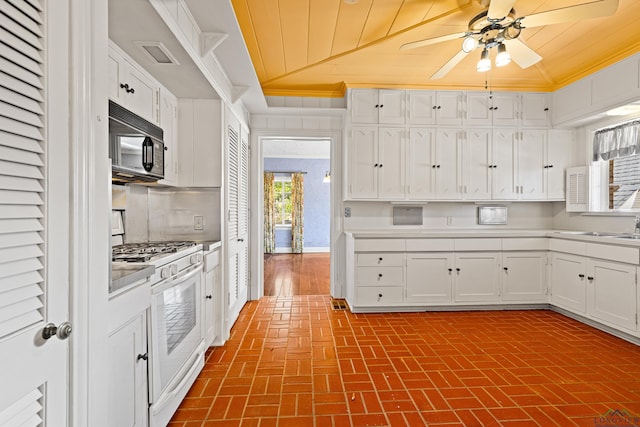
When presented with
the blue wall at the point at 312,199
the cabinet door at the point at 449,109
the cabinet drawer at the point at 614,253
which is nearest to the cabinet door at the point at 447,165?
the cabinet door at the point at 449,109

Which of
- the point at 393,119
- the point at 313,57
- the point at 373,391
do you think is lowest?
the point at 373,391

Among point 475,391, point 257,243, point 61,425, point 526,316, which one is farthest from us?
point 257,243

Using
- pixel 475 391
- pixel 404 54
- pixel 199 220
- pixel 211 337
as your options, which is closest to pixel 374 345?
pixel 475 391

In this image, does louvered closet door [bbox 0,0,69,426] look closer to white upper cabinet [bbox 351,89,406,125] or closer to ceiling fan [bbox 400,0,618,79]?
ceiling fan [bbox 400,0,618,79]

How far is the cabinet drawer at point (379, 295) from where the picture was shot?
3.61 m

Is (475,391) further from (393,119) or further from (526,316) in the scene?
(393,119)

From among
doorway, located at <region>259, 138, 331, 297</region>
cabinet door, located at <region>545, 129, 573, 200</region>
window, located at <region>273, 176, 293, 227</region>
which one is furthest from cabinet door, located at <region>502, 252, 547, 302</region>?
window, located at <region>273, 176, 293, 227</region>

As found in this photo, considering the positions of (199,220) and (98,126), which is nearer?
(98,126)

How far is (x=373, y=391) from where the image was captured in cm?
208

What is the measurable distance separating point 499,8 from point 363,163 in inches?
80.8

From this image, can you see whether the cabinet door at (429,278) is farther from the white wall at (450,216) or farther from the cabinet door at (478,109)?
the cabinet door at (478,109)

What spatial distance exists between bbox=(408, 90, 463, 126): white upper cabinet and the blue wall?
4.94m

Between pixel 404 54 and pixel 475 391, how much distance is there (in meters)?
2.96

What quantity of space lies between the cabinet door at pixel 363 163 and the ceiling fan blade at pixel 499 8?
1814mm
